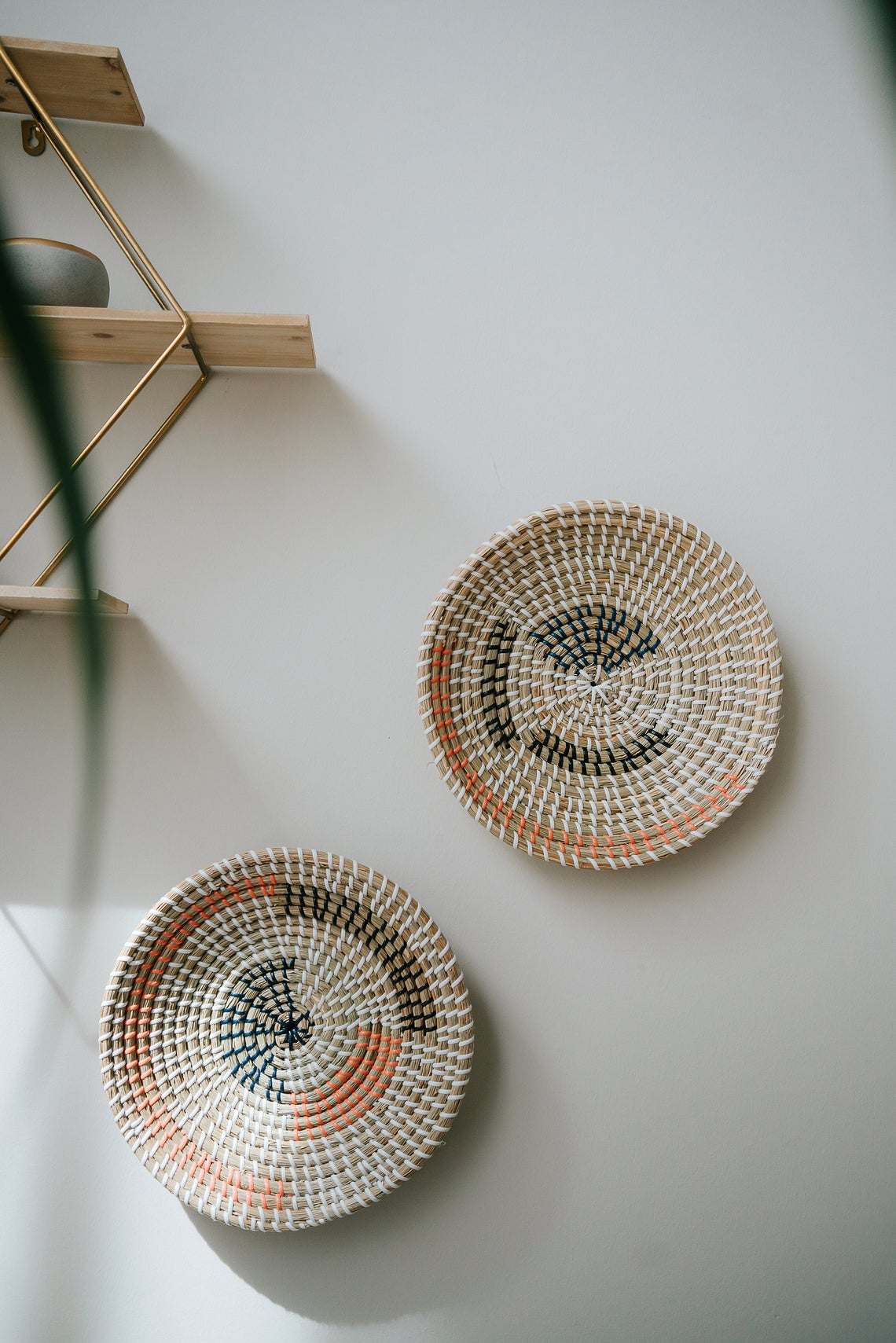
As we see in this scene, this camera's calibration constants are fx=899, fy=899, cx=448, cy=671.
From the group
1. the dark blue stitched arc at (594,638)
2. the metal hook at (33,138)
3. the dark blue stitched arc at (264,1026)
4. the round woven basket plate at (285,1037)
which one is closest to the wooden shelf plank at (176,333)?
the metal hook at (33,138)

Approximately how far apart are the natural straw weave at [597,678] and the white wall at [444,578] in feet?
0.24

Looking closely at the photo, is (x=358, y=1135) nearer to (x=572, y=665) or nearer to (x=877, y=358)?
(x=572, y=665)

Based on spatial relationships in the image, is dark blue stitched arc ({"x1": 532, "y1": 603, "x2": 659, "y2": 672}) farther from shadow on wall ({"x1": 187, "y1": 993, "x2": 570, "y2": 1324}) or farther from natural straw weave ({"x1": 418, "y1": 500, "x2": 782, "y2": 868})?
shadow on wall ({"x1": 187, "y1": 993, "x2": 570, "y2": 1324})

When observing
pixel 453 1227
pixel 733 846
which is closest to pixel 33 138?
pixel 733 846

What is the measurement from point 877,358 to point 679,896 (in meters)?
0.80

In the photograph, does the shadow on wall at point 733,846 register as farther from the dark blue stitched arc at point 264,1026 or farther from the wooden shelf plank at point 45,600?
the wooden shelf plank at point 45,600

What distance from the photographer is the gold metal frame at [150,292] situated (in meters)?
0.99

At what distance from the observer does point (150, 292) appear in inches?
47.5

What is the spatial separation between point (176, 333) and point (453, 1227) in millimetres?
1168

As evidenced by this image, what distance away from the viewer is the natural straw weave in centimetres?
114

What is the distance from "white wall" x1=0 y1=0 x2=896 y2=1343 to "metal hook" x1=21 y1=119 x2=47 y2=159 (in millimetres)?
21

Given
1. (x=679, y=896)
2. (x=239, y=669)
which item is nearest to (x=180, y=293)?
(x=239, y=669)

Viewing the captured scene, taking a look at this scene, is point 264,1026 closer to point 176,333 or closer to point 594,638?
point 594,638

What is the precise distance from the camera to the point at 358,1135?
3.55 ft
